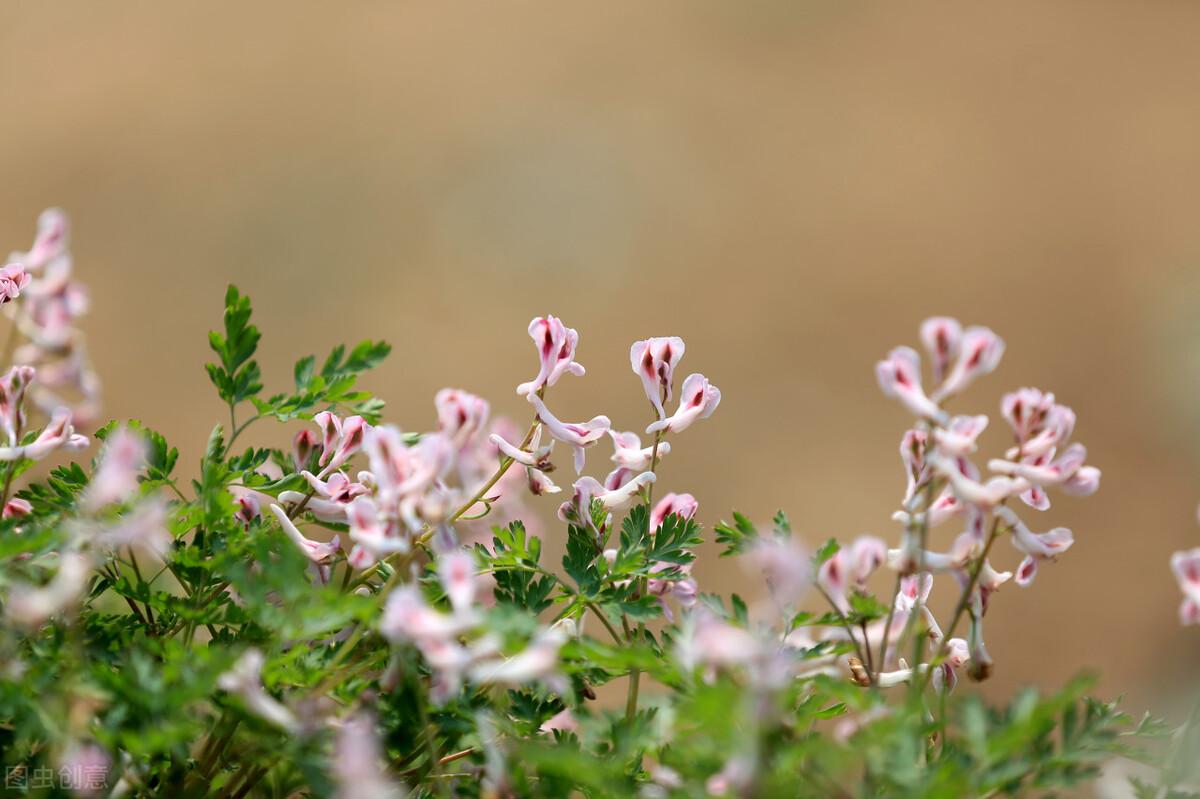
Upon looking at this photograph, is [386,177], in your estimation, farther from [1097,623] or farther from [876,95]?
[1097,623]

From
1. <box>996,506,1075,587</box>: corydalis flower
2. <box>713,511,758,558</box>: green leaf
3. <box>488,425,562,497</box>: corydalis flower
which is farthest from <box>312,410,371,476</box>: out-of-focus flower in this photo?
<box>996,506,1075,587</box>: corydalis flower

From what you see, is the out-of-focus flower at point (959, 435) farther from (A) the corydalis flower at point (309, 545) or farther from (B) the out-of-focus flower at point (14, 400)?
(B) the out-of-focus flower at point (14, 400)

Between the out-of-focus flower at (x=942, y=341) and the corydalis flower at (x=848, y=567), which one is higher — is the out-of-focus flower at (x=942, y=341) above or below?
above

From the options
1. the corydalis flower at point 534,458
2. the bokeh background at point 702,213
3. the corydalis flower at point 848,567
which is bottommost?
the corydalis flower at point 848,567

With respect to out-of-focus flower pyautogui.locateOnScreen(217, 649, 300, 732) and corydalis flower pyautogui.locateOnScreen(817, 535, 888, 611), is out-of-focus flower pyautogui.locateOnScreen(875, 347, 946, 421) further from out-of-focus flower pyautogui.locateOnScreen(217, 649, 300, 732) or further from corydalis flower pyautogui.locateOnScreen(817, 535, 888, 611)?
out-of-focus flower pyautogui.locateOnScreen(217, 649, 300, 732)

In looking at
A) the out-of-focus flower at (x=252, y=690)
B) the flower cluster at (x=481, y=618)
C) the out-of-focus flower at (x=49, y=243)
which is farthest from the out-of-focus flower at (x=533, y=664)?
the out-of-focus flower at (x=49, y=243)
